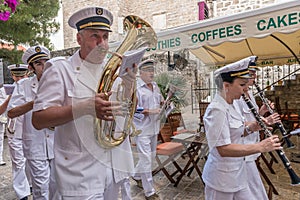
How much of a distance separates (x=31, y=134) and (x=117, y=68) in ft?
5.87

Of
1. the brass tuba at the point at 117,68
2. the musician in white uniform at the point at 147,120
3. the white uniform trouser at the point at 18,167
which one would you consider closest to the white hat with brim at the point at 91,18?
the brass tuba at the point at 117,68

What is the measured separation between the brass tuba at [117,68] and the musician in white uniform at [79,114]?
0.13 feet

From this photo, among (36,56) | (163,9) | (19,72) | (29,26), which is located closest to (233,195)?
(36,56)

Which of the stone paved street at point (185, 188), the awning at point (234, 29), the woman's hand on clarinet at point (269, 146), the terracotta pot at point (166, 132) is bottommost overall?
the stone paved street at point (185, 188)

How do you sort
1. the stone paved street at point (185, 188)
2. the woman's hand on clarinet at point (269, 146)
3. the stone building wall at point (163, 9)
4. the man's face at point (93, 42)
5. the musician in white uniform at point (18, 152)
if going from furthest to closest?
the stone building wall at point (163, 9) < the stone paved street at point (185, 188) < the musician in white uniform at point (18, 152) < the woman's hand on clarinet at point (269, 146) < the man's face at point (93, 42)

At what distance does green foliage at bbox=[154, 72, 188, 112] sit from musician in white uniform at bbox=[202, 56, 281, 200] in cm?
28

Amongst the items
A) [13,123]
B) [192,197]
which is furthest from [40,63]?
[192,197]

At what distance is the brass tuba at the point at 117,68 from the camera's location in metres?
1.18

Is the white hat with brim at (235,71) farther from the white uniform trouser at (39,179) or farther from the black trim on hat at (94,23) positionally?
the white uniform trouser at (39,179)

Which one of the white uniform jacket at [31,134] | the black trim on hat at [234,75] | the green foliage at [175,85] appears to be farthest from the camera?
the white uniform jacket at [31,134]

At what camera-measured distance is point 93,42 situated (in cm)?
130

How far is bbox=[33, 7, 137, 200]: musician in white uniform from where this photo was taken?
4.06 ft

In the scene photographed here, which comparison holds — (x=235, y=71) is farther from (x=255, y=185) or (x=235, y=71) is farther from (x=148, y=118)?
(x=255, y=185)

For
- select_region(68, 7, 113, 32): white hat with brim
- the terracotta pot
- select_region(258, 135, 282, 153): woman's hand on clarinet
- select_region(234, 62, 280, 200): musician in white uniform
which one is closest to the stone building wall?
select_region(234, 62, 280, 200): musician in white uniform
